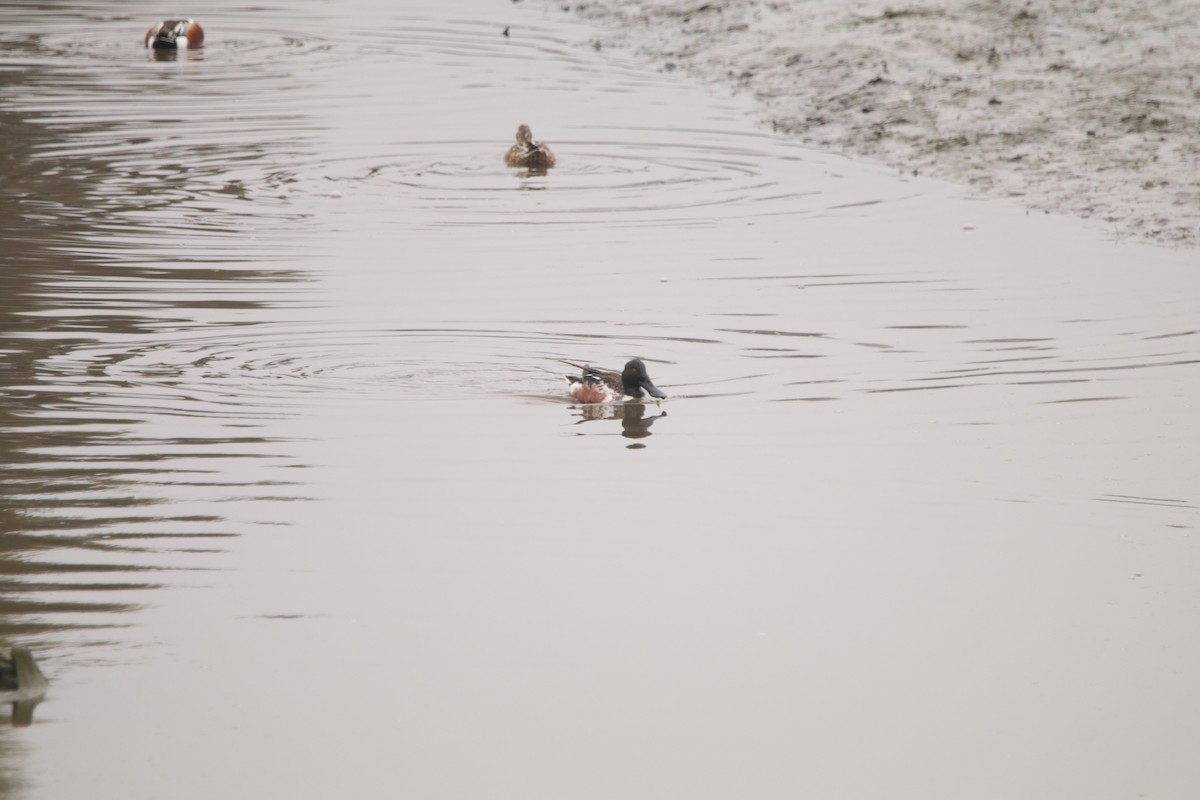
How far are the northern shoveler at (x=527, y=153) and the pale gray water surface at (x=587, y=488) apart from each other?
0.25m

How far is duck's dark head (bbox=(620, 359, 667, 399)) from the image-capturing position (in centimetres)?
862

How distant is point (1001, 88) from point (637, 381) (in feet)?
28.3

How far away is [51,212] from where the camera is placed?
12820mm

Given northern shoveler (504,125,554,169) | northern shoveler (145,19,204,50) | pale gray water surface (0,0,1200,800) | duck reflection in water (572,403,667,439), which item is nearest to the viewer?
pale gray water surface (0,0,1200,800)

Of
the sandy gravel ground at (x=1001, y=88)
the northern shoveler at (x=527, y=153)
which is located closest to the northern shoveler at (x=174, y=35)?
the sandy gravel ground at (x=1001, y=88)

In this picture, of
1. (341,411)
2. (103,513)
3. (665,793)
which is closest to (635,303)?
(341,411)

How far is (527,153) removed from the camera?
1477 cm

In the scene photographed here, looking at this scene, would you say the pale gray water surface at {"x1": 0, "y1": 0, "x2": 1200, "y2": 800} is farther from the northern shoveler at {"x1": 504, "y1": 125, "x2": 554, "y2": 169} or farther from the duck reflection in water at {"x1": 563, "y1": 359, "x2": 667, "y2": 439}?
the northern shoveler at {"x1": 504, "y1": 125, "x2": 554, "y2": 169}

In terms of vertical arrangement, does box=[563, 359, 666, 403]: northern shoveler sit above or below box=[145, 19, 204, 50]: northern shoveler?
below

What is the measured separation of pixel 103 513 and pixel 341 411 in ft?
6.06

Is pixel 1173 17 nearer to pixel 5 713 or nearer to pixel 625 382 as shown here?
pixel 625 382

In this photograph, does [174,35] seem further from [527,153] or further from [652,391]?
[652,391]

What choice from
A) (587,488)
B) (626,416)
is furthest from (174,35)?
(587,488)

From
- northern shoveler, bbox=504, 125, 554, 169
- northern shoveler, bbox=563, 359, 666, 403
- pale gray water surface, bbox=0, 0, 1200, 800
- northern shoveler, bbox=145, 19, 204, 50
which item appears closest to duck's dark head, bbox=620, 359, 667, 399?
northern shoveler, bbox=563, 359, 666, 403
